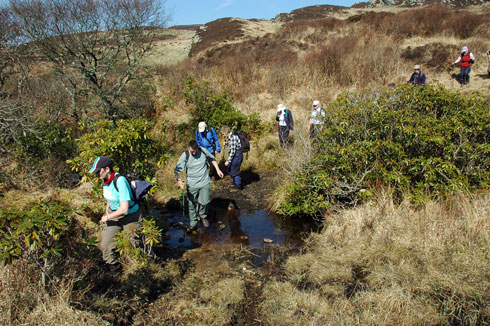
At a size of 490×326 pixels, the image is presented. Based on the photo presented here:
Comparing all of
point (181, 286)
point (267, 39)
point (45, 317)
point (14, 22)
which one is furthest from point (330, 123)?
point (267, 39)

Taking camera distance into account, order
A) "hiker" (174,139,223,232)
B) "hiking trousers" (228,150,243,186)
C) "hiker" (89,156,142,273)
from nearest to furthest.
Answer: "hiker" (89,156,142,273), "hiker" (174,139,223,232), "hiking trousers" (228,150,243,186)

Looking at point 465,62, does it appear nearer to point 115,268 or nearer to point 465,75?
point 465,75

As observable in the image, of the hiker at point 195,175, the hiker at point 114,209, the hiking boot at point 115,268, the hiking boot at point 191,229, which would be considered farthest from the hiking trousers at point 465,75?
the hiking boot at point 115,268

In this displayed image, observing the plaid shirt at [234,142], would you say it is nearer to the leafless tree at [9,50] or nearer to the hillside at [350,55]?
the hillside at [350,55]

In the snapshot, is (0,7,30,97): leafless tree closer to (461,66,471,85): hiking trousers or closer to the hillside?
the hillside

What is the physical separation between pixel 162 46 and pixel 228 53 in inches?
445

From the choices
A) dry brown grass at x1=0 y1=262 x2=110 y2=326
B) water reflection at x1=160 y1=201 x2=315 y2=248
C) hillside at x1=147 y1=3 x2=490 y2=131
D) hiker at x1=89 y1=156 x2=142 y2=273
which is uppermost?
hillside at x1=147 y1=3 x2=490 y2=131

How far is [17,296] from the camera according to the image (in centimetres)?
338

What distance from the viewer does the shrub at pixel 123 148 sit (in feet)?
16.8

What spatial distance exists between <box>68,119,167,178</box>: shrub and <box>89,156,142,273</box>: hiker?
77 centimetres

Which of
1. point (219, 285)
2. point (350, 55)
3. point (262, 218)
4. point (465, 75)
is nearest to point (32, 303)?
point (219, 285)

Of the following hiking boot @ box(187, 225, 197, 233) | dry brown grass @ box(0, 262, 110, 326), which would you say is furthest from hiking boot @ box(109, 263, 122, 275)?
hiking boot @ box(187, 225, 197, 233)

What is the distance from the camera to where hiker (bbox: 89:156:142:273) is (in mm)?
4168

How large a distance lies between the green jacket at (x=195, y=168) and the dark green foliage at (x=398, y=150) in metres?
1.87
